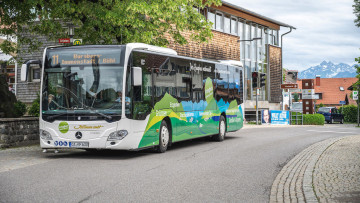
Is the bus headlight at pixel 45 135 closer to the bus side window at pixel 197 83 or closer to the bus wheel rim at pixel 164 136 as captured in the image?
the bus wheel rim at pixel 164 136

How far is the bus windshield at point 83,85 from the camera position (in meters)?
12.2

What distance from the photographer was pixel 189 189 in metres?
7.98

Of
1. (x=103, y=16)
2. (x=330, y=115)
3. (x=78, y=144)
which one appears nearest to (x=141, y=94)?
(x=78, y=144)

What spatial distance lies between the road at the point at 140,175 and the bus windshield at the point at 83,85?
115cm

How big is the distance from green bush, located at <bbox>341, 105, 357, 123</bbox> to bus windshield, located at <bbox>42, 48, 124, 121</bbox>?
168 ft

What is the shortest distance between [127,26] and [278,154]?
23.3 feet

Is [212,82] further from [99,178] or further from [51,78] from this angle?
[99,178]

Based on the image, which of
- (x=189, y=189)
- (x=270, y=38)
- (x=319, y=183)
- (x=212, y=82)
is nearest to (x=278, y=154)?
(x=212, y=82)

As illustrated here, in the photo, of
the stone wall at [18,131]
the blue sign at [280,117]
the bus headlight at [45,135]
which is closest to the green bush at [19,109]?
the stone wall at [18,131]

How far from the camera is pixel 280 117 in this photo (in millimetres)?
39188

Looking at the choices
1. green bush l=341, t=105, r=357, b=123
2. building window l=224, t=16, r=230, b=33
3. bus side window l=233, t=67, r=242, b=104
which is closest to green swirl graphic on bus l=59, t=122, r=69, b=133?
bus side window l=233, t=67, r=242, b=104

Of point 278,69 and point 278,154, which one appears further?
point 278,69

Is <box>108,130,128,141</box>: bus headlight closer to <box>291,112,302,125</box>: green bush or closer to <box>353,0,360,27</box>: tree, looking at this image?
<box>353,0,360,27</box>: tree

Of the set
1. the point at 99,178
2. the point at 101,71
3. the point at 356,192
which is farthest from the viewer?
the point at 101,71
